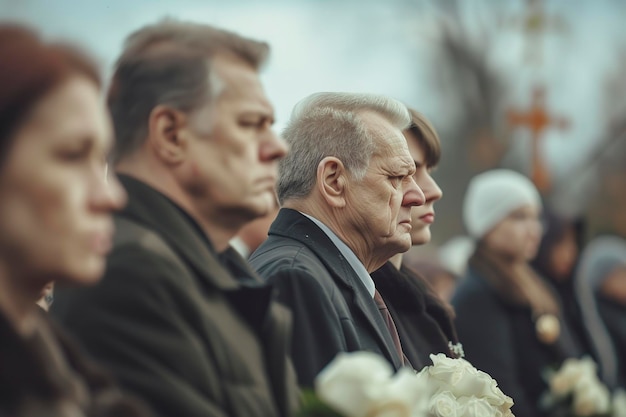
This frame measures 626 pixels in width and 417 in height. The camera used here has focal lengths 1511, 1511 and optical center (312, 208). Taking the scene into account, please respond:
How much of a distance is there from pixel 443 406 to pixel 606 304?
24.2 feet

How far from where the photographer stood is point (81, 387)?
3.36 meters

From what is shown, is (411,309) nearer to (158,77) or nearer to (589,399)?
(589,399)

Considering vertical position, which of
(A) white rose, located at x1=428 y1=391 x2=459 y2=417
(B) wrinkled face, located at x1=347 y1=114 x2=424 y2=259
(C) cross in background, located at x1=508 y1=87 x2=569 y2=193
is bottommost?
(A) white rose, located at x1=428 y1=391 x2=459 y2=417

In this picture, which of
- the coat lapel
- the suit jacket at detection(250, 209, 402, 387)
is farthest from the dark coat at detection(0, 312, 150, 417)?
the coat lapel

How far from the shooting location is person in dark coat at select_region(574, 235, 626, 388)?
1191 centimetres

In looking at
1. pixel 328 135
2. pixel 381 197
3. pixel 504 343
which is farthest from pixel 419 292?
pixel 504 343

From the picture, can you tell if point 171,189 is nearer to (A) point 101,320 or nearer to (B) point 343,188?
(A) point 101,320

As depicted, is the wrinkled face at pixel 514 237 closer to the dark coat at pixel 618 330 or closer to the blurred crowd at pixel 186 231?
the dark coat at pixel 618 330

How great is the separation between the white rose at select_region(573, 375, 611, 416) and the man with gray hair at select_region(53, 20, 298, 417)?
13.4 feet

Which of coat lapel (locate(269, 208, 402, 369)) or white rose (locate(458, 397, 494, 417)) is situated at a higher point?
coat lapel (locate(269, 208, 402, 369))

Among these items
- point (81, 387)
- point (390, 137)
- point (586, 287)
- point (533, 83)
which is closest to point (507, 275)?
point (586, 287)

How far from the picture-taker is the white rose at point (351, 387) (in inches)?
149

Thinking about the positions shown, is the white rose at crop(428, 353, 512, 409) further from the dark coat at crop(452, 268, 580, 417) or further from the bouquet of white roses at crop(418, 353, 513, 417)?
the dark coat at crop(452, 268, 580, 417)

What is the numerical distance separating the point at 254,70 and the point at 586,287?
28.6ft
